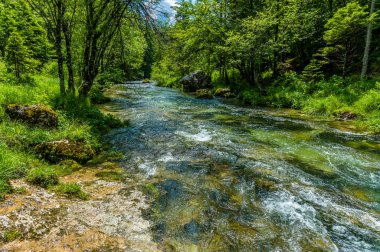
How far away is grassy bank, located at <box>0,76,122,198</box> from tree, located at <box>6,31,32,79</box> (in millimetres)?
956

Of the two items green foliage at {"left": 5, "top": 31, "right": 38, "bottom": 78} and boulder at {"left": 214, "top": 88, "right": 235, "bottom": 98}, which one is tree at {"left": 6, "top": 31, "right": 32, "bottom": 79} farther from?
boulder at {"left": 214, "top": 88, "right": 235, "bottom": 98}

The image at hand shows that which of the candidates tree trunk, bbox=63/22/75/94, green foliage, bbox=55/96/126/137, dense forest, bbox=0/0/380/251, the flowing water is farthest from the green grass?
tree trunk, bbox=63/22/75/94

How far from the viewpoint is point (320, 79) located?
20734 mm

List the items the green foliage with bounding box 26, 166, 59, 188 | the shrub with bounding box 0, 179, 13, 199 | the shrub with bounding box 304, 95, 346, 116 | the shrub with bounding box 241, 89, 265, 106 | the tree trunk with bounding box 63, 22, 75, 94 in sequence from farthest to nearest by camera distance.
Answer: the shrub with bounding box 241, 89, 265, 106
the shrub with bounding box 304, 95, 346, 116
the tree trunk with bounding box 63, 22, 75, 94
the green foliage with bounding box 26, 166, 59, 188
the shrub with bounding box 0, 179, 13, 199

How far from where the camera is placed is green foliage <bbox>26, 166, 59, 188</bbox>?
5301 mm

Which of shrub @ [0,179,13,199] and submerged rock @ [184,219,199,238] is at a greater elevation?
shrub @ [0,179,13,199]

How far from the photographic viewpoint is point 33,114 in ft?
25.4

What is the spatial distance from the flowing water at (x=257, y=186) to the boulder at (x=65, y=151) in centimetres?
132

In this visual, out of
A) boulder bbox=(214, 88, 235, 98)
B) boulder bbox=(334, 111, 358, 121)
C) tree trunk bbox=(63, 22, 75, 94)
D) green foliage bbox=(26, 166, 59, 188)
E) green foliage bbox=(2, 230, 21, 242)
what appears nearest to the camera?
green foliage bbox=(2, 230, 21, 242)

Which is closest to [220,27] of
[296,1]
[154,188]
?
[296,1]

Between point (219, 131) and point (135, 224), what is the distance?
7450 millimetres

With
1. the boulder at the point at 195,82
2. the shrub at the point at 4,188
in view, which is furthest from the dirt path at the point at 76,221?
the boulder at the point at 195,82

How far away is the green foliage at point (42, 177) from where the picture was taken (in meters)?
5.30

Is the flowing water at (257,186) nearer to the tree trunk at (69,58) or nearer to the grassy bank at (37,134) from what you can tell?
the grassy bank at (37,134)
